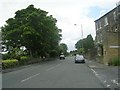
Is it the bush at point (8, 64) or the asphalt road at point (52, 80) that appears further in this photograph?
the bush at point (8, 64)

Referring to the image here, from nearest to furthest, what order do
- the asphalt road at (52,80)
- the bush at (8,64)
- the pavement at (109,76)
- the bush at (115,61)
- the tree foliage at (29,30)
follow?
the asphalt road at (52,80)
the pavement at (109,76)
the bush at (8,64)
the bush at (115,61)
the tree foliage at (29,30)

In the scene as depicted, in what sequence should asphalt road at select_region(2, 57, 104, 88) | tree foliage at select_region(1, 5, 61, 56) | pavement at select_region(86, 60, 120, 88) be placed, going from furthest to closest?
tree foliage at select_region(1, 5, 61, 56), pavement at select_region(86, 60, 120, 88), asphalt road at select_region(2, 57, 104, 88)

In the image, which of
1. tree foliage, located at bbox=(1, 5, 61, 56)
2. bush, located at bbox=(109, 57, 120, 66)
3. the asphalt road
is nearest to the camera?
the asphalt road

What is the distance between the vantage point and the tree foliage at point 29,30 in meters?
59.6

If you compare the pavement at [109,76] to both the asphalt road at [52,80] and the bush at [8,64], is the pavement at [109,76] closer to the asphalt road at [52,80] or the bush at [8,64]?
the asphalt road at [52,80]

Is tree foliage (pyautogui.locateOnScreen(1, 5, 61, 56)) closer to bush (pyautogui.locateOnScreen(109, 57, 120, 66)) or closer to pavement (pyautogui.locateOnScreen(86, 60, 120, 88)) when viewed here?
bush (pyautogui.locateOnScreen(109, 57, 120, 66))

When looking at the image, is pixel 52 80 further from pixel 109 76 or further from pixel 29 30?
pixel 29 30

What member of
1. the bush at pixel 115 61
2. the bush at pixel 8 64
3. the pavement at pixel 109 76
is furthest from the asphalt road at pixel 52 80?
the bush at pixel 115 61

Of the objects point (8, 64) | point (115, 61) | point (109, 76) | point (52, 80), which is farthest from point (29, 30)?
point (52, 80)

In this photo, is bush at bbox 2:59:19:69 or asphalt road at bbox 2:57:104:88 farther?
bush at bbox 2:59:19:69

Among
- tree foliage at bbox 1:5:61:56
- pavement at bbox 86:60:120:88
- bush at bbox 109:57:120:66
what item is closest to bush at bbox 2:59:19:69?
pavement at bbox 86:60:120:88

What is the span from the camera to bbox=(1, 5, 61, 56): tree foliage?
59594mm

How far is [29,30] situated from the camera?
5819 centimetres

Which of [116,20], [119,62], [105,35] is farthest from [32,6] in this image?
[119,62]
